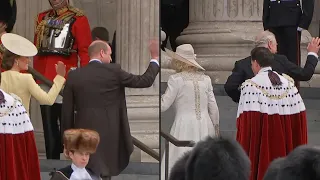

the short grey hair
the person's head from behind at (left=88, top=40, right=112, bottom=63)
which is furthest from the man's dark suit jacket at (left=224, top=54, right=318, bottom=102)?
the person's head from behind at (left=88, top=40, right=112, bottom=63)

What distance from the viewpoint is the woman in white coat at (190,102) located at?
11.9 m

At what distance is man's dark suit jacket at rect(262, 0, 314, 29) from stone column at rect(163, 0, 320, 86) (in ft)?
9.70

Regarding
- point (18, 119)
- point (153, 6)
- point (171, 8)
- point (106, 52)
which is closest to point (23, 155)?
point (18, 119)

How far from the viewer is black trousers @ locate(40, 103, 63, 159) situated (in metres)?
13.0

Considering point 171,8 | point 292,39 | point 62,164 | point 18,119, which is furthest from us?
point 171,8

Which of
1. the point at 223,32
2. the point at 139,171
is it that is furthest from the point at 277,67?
the point at 223,32

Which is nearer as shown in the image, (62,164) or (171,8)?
(62,164)

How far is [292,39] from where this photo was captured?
1350 centimetres

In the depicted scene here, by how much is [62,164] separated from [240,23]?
487 centimetres

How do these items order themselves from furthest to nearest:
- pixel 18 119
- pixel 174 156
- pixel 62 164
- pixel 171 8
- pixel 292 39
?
pixel 171 8
pixel 292 39
pixel 62 164
pixel 174 156
pixel 18 119

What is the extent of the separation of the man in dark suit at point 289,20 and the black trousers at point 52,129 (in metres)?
2.35

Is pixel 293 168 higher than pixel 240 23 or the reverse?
higher

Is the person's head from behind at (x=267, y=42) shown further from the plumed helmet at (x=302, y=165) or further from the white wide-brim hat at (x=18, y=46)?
the plumed helmet at (x=302, y=165)

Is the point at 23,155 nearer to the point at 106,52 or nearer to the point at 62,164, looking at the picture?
the point at 106,52
